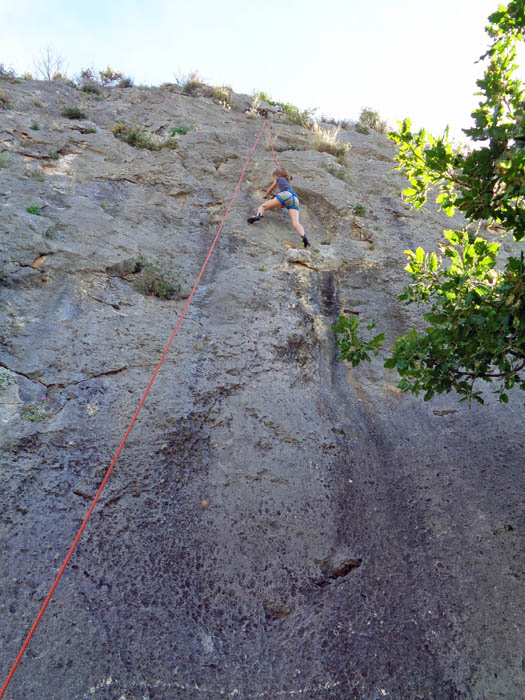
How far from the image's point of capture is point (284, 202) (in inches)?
302

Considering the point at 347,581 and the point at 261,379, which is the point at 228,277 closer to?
the point at 261,379

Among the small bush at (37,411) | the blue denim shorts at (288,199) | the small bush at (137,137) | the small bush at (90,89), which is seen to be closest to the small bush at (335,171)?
the blue denim shorts at (288,199)

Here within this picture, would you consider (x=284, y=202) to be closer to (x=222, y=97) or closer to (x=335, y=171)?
(x=335, y=171)

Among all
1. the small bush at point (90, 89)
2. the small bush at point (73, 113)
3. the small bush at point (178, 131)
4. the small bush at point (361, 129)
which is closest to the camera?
the small bush at point (73, 113)

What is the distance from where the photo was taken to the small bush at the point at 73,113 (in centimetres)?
872

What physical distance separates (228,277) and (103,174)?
10.2 ft

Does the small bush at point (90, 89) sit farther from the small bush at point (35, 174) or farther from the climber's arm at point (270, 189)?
the climber's arm at point (270, 189)

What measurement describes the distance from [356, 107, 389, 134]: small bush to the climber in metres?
7.77

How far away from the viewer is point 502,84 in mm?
3078

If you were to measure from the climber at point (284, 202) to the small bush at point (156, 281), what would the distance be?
2187 mm

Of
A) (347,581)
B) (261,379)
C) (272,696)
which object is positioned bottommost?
(272,696)

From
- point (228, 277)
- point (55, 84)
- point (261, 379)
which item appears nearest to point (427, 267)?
point (261, 379)

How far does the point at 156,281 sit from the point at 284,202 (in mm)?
3122

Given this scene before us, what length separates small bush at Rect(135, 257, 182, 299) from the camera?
5.74 metres
